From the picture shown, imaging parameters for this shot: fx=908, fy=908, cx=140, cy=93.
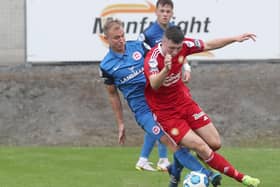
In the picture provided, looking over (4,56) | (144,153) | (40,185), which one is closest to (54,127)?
(4,56)

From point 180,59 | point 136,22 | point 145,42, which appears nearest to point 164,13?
point 145,42

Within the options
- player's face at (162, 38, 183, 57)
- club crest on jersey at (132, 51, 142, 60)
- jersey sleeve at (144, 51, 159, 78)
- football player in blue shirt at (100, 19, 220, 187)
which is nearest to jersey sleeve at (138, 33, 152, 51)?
football player in blue shirt at (100, 19, 220, 187)

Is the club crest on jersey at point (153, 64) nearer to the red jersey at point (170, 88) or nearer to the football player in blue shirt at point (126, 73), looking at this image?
the red jersey at point (170, 88)

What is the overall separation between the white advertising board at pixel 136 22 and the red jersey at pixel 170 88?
819cm

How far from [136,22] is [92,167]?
6322 mm

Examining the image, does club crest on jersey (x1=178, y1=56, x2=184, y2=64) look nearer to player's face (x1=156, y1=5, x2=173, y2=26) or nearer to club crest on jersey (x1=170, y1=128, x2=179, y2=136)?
club crest on jersey (x1=170, y1=128, x2=179, y2=136)

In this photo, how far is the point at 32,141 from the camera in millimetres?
16266

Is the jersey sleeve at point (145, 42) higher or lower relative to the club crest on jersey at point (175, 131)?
higher

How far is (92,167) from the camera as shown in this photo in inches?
471

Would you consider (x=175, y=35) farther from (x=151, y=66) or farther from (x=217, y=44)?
(x=217, y=44)

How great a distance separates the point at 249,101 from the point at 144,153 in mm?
5987

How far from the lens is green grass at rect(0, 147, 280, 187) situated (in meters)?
10.5

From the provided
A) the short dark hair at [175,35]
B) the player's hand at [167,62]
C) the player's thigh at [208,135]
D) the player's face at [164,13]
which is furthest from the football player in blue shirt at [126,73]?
the player's hand at [167,62]

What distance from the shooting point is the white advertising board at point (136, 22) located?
57.9ft
